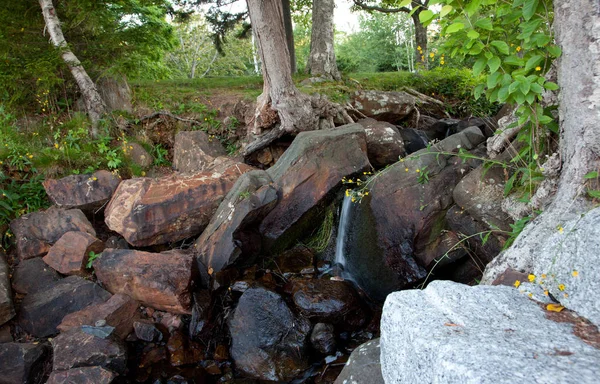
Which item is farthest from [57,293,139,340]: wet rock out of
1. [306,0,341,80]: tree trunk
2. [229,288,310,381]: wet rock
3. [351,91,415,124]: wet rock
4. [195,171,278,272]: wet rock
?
[306,0,341,80]: tree trunk

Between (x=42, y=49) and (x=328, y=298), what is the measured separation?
7.62 meters

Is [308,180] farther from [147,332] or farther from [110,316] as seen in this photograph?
[110,316]

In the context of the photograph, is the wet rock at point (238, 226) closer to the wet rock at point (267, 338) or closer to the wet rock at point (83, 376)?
the wet rock at point (267, 338)

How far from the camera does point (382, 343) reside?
8.16ft

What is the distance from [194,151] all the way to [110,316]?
3554 mm

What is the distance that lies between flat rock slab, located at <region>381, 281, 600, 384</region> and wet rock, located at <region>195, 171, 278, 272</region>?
3439mm

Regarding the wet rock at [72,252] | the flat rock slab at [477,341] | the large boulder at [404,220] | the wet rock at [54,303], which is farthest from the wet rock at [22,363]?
A: the flat rock slab at [477,341]

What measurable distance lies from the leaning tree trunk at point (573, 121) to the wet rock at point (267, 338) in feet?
7.93

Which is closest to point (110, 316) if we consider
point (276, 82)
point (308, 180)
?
point (308, 180)

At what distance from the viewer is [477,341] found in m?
1.97

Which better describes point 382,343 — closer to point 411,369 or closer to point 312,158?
point 411,369

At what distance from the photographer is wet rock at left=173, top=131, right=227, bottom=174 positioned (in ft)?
25.2

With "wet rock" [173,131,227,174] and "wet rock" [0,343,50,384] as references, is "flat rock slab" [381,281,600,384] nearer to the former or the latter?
"wet rock" [0,343,50,384]

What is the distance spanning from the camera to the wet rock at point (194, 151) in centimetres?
768
